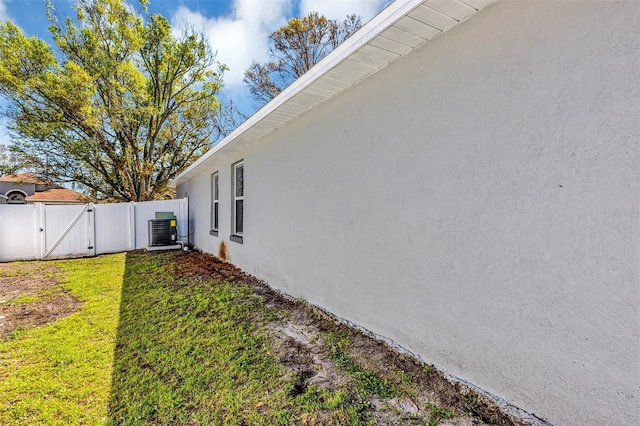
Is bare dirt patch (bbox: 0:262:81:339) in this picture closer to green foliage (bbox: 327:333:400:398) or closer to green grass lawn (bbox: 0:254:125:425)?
green grass lawn (bbox: 0:254:125:425)

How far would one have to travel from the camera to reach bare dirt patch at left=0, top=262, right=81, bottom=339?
3.92 meters

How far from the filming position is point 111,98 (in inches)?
573

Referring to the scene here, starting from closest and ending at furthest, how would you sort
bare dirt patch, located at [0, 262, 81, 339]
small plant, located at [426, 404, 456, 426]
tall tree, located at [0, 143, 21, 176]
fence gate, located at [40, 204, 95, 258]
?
small plant, located at [426, 404, 456, 426] → bare dirt patch, located at [0, 262, 81, 339] → fence gate, located at [40, 204, 95, 258] → tall tree, located at [0, 143, 21, 176]

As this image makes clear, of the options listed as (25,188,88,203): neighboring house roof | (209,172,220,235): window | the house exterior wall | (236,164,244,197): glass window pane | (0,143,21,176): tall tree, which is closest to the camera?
the house exterior wall

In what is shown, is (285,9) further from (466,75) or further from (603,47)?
(603,47)

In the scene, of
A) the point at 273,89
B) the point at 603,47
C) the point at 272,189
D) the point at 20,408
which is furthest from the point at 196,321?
the point at 273,89

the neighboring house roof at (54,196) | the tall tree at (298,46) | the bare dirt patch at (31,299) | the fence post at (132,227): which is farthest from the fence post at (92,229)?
the neighboring house roof at (54,196)

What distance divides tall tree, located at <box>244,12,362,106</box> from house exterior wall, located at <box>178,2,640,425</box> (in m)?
11.4

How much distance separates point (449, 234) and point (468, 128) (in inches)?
29.1

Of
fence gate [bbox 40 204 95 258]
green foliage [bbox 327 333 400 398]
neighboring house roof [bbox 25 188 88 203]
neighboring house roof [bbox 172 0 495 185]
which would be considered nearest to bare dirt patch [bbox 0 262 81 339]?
fence gate [bbox 40 204 95 258]

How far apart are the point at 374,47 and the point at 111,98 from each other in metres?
16.2

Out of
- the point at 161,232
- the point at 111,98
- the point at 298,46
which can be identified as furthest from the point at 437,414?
the point at 111,98

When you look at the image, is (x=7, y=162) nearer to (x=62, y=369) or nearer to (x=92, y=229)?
(x=92, y=229)

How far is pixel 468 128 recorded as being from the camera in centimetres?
211
